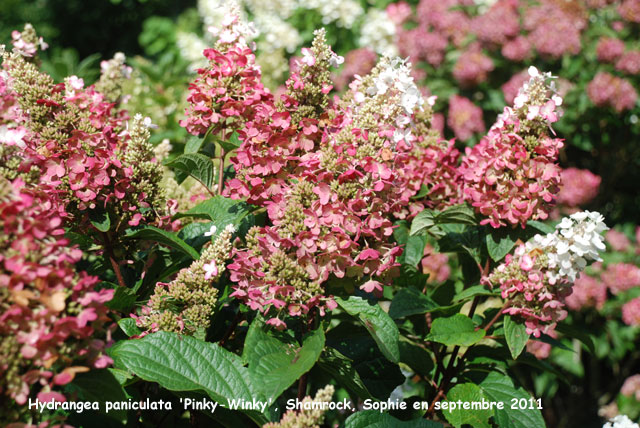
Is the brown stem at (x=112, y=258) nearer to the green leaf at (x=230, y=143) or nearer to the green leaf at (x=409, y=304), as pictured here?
the green leaf at (x=230, y=143)

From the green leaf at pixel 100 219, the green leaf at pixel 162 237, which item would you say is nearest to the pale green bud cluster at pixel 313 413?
the green leaf at pixel 162 237

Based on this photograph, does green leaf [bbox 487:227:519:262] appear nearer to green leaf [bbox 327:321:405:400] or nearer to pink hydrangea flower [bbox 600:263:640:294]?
green leaf [bbox 327:321:405:400]

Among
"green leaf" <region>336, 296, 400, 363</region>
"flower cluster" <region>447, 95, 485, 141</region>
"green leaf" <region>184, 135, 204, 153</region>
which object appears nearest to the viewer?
"green leaf" <region>336, 296, 400, 363</region>

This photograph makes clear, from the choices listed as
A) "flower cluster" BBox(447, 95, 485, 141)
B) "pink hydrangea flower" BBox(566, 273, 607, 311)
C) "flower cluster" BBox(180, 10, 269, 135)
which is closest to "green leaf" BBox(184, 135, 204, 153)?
"flower cluster" BBox(180, 10, 269, 135)

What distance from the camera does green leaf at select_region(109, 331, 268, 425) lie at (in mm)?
1146

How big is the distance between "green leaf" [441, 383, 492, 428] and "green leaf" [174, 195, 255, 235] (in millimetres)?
627

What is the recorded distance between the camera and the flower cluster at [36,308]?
2.86 ft

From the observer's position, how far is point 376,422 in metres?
1.21

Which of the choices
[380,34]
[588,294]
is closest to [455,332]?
[588,294]

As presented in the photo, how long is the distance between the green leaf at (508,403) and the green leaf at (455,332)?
0.15 m

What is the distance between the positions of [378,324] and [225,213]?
45 cm

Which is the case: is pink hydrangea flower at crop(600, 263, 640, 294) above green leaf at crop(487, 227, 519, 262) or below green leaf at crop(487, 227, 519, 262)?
above

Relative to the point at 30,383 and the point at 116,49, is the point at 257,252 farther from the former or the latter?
the point at 116,49

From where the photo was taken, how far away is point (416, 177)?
1649 mm
